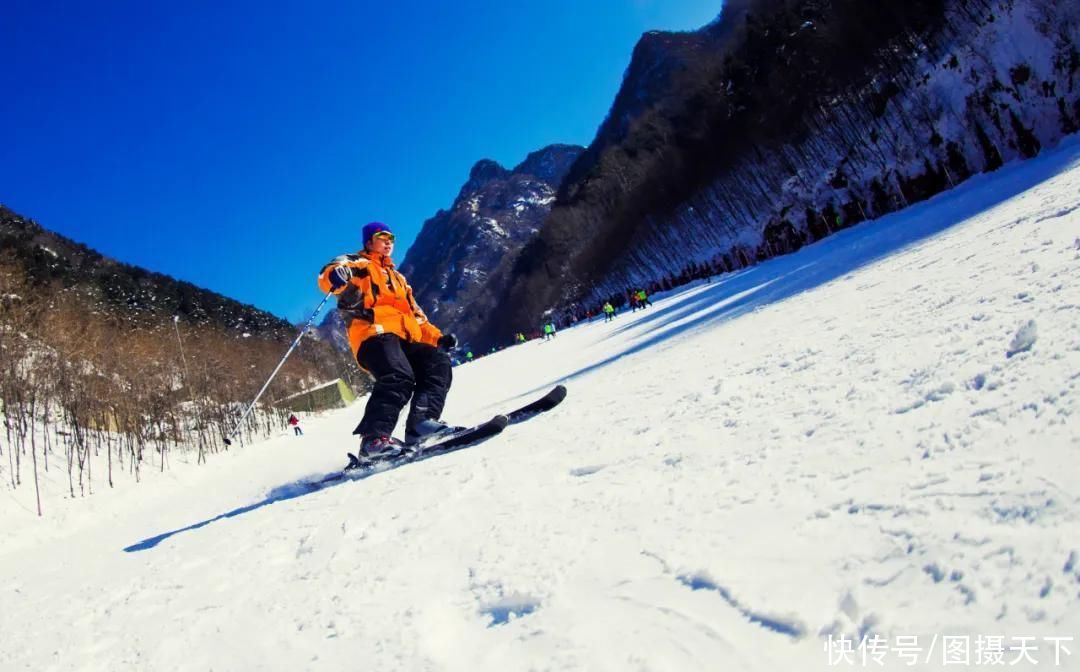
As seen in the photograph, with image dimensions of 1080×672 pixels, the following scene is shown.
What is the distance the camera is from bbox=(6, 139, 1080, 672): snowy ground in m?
1.18

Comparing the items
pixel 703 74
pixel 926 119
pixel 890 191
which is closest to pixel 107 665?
pixel 890 191

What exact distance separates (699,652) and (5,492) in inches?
624

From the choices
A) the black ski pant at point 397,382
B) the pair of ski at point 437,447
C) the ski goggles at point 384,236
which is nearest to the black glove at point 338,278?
the black ski pant at point 397,382

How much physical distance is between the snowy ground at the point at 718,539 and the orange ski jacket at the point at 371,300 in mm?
1502

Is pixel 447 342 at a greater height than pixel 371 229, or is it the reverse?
pixel 371 229

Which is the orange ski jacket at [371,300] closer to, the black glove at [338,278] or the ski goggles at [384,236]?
the black glove at [338,278]

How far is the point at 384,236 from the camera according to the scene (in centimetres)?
535

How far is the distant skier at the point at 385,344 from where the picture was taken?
4.86 m

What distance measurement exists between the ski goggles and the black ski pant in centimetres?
94

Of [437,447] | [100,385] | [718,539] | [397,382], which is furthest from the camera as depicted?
[100,385]

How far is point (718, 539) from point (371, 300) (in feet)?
13.0

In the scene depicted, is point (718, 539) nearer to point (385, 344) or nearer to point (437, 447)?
point (437, 447)

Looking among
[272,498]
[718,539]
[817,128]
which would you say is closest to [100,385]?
[272,498]

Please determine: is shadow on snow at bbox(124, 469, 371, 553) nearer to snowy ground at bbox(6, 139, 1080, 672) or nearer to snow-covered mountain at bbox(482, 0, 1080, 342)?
snowy ground at bbox(6, 139, 1080, 672)
